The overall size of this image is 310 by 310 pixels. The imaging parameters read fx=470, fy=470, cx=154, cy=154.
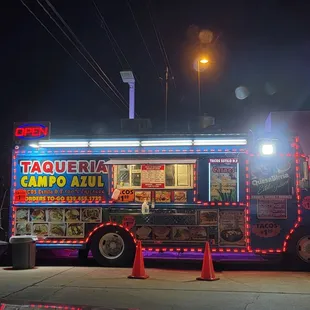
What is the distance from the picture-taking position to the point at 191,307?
690 centimetres

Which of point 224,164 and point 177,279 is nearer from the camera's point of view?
point 177,279

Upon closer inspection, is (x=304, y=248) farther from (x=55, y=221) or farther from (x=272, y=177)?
(x=55, y=221)

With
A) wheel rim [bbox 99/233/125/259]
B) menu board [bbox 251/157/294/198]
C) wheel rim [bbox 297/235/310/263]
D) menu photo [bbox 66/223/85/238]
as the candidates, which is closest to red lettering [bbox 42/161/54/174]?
menu photo [bbox 66/223/85/238]

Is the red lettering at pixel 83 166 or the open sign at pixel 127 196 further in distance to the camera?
the red lettering at pixel 83 166

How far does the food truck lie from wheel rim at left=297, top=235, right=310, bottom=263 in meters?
0.02

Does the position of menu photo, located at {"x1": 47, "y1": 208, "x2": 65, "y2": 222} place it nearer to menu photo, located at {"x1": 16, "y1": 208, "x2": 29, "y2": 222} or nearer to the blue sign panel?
the blue sign panel

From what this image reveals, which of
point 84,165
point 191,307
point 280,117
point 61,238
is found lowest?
point 191,307

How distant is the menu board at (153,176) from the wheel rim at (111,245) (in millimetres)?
1388

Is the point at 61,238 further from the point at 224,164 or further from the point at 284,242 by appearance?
the point at 284,242

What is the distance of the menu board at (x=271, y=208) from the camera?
10633 millimetres

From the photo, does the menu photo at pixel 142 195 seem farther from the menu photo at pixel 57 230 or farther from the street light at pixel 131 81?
the street light at pixel 131 81

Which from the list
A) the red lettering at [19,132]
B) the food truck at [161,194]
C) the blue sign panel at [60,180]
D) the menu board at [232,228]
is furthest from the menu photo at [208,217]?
the red lettering at [19,132]

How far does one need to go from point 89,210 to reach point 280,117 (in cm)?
1546

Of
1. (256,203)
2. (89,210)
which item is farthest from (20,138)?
(256,203)
